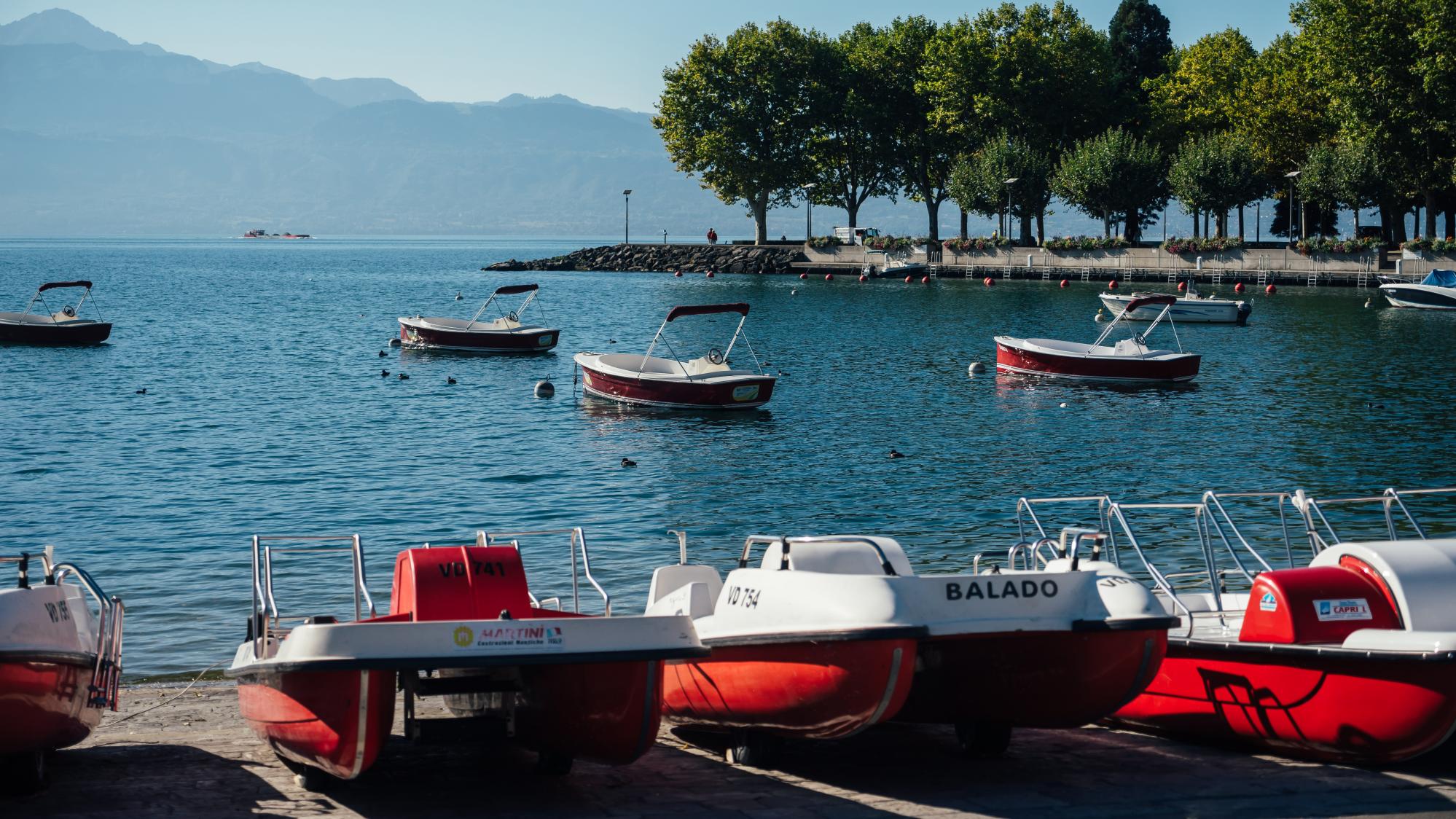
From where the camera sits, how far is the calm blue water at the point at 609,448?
2292cm

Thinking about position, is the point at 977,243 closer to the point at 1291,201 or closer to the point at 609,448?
the point at 1291,201

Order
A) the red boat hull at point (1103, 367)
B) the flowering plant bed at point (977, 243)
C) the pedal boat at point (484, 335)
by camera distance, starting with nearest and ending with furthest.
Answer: the red boat hull at point (1103, 367) < the pedal boat at point (484, 335) < the flowering plant bed at point (977, 243)

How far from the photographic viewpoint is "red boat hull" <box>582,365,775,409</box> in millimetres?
39625

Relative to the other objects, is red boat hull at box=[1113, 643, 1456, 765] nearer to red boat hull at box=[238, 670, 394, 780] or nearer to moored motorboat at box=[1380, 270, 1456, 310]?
red boat hull at box=[238, 670, 394, 780]

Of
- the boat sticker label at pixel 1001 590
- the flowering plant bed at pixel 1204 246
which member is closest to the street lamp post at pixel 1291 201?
the flowering plant bed at pixel 1204 246

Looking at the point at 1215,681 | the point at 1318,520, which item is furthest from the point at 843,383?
the point at 1215,681

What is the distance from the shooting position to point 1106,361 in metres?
46.5

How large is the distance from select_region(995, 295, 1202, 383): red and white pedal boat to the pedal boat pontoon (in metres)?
34.4

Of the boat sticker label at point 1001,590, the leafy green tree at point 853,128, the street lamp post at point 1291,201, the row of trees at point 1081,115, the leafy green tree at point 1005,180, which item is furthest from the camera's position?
the leafy green tree at point 853,128

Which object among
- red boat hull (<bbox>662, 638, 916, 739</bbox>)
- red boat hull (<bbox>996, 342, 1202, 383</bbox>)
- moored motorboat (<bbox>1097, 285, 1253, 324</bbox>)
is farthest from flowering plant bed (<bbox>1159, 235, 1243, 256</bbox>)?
red boat hull (<bbox>662, 638, 916, 739</bbox>)

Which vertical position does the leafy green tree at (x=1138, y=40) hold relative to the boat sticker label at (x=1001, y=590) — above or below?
above

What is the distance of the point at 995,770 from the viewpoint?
35.7 ft

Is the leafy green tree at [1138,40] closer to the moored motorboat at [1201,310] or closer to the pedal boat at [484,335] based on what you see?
the moored motorboat at [1201,310]

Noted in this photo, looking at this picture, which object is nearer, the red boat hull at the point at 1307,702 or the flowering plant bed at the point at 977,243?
the red boat hull at the point at 1307,702
